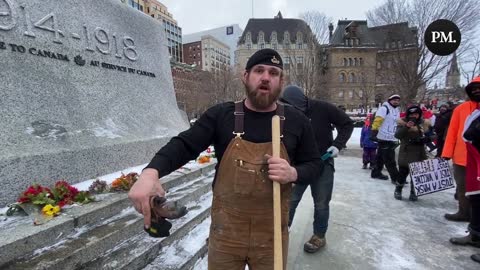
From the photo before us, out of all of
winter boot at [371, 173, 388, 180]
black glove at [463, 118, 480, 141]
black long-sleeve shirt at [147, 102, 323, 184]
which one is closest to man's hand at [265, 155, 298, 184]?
black long-sleeve shirt at [147, 102, 323, 184]

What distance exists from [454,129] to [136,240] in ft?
15.0

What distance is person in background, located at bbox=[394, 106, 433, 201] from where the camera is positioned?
5816mm

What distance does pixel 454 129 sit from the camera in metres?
4.67

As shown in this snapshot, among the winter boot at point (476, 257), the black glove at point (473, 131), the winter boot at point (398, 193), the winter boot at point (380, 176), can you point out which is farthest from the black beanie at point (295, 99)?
the winter boot at point (380, 176)

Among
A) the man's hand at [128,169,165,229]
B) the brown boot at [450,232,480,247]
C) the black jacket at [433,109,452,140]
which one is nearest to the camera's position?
the man's hand at [128,169,165,229]

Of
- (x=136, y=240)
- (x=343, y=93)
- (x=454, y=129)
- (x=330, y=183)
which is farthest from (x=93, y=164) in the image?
(x=343, y=93)

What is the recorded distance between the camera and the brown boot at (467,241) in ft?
12.9

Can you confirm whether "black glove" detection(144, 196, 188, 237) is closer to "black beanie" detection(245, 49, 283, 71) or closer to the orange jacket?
"black beanie" detection(245, 49, 283, 71)

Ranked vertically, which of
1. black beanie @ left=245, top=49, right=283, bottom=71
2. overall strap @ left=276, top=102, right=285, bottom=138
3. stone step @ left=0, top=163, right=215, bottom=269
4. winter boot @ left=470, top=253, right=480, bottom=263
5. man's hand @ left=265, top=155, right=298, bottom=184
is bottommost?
winter boot @ left=470, top=253, right=480, bottom=263

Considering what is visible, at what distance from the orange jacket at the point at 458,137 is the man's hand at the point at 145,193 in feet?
15.1

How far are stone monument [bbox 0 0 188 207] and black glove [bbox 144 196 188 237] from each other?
270cm

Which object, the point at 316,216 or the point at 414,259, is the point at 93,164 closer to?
the point at 316,216

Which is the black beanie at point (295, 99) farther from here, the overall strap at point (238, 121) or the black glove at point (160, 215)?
the black glove at point (160, 215)

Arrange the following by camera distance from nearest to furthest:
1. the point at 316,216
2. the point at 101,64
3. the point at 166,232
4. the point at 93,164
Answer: the point at 166,232
the point at 316,216
the point at 93,164
the point at 101,64
